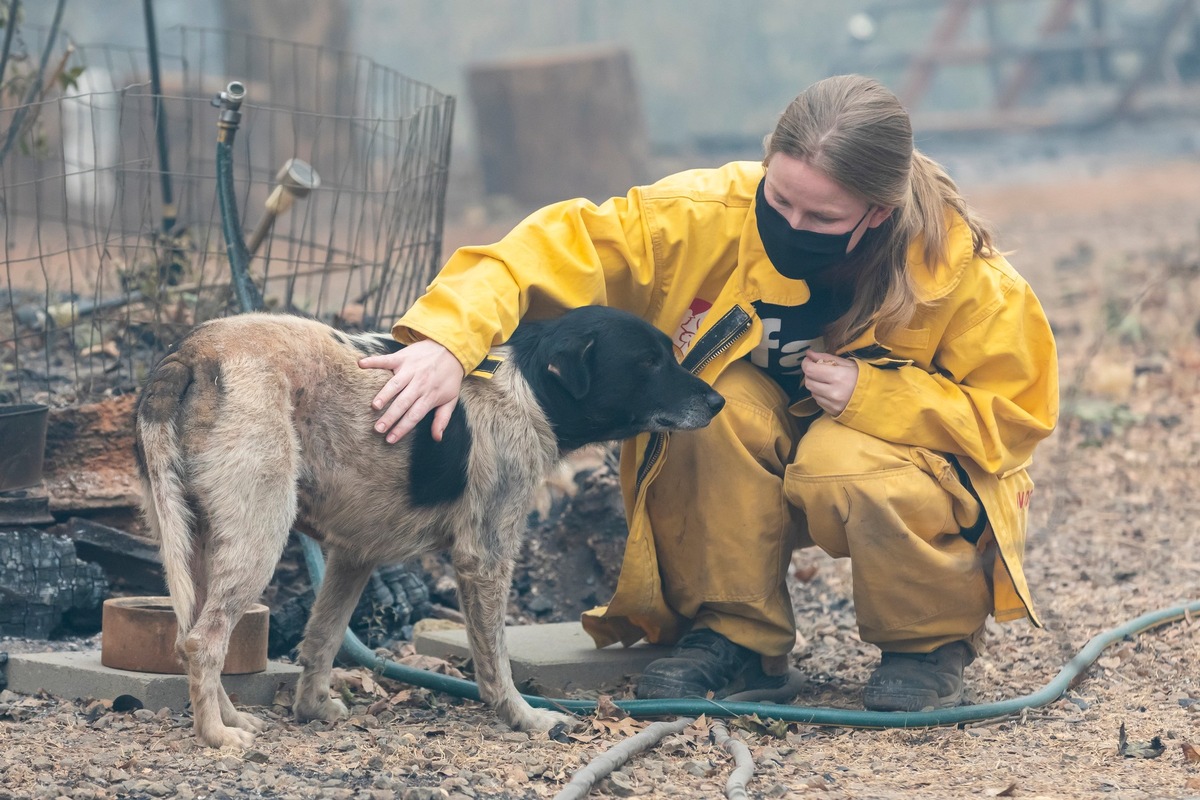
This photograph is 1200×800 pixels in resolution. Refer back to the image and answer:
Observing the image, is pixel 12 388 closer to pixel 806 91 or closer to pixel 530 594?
pixel 530 594

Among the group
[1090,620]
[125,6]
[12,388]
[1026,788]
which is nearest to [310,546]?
[12,388]

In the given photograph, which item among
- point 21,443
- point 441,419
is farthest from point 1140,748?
point 21,443

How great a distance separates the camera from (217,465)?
3041mm

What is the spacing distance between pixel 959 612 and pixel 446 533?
151 cm

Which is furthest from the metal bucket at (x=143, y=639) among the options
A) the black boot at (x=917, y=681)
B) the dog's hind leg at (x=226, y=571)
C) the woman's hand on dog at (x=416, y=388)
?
the black boot at (x=917, y=681)

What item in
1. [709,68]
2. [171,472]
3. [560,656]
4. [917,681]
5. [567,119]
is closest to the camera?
[171,472]

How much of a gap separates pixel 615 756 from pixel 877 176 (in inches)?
62.4

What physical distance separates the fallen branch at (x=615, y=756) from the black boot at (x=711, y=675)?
0.65 ft

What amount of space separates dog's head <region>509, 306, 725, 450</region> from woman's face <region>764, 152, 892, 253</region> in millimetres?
493

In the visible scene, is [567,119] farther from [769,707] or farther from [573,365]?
[769,707]

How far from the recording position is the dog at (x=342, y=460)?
305cm

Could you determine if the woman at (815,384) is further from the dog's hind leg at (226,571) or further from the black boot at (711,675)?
the dog's hind leg at (226,571)

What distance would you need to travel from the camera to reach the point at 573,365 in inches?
137

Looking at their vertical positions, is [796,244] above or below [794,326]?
above
